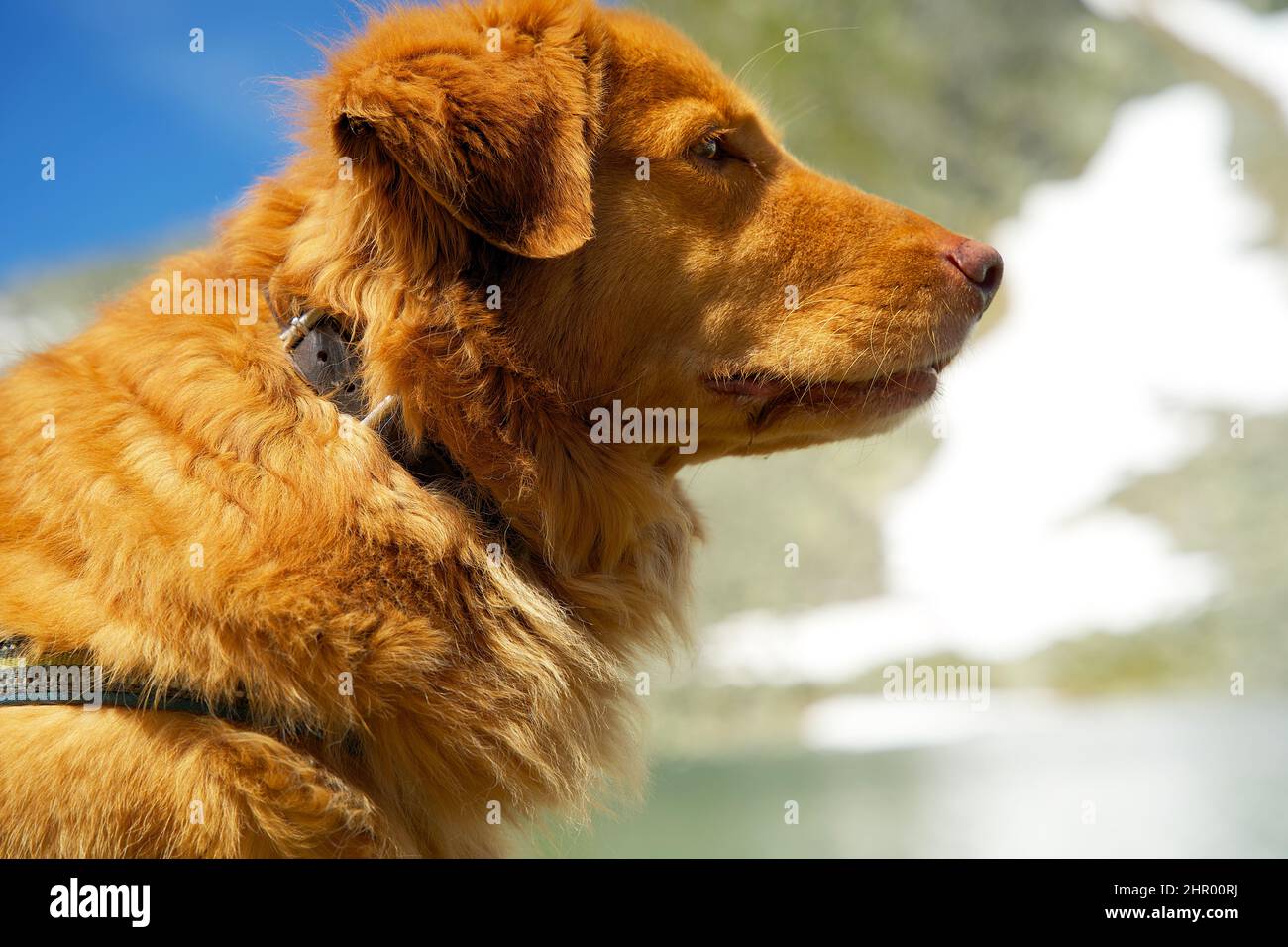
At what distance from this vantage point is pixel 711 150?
304 cm

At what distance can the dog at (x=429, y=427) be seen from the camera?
92.8 inches

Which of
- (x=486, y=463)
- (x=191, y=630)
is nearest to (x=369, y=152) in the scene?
(x=486, y=463)

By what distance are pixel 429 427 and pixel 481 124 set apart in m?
0.79

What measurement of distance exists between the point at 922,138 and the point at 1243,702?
2619 inches

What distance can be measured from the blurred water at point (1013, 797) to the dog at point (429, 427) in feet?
5.48

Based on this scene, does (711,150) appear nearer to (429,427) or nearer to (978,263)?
(978,263)

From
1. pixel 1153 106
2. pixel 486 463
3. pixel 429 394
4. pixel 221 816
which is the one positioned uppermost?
pixel 1153 106

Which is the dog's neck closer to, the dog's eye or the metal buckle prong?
the metal buckle prong

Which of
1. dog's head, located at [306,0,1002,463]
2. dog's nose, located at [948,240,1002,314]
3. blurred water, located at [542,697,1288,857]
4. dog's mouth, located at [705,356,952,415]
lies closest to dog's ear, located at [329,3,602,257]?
dog's head, located at [306,0,1002,463]

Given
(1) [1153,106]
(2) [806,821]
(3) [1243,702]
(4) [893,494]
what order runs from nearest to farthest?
(2) [806,821], (3) [1243,702], (4) [893,494], (1) [1153,106]

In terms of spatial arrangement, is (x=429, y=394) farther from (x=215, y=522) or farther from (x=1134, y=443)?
(x=1134, y=443)

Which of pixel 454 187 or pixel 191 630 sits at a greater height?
pixel 454 187

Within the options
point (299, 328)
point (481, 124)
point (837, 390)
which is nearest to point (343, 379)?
point (299, 328)
